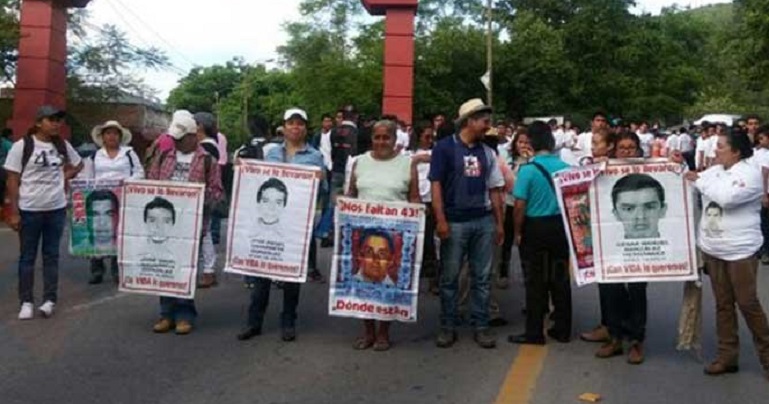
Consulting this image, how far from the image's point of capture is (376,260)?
7.27m

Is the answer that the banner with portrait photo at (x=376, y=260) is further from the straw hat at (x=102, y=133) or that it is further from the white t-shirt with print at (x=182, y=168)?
the straw hat at (x=102, y=133)

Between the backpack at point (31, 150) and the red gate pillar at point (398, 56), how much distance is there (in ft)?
33.3

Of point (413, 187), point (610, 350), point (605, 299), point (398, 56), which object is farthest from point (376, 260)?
point (398, 56)

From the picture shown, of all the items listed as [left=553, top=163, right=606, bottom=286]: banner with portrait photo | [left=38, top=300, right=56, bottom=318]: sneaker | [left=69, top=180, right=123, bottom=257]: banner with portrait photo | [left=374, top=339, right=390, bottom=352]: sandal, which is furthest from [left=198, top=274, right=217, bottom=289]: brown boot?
[left=553, top=163, right=606, bottom=286]: banner with portrait photo

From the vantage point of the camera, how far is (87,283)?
10.3m

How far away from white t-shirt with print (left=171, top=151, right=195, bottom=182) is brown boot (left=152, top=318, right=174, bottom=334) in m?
1.13

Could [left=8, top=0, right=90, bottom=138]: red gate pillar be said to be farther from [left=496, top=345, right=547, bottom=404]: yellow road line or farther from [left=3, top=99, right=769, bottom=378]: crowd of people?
[left=496, top=345, right=547, bottom=404]: yellow road line

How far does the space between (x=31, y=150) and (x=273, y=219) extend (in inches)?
90.0

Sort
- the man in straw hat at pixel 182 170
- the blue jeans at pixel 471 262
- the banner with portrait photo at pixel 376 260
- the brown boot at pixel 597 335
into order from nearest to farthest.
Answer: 1. the banner with portrait photo at pixel 376 260
2. the blue jeans at pixel 471 262
3. the brown boot at pixel 597 335
4. the man in straw hat at pixel 182 170

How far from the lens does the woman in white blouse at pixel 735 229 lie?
6.43 metres

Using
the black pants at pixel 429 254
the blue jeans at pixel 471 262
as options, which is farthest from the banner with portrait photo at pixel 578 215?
the black pants at pixel 429 254

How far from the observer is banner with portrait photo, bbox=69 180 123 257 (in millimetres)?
9898

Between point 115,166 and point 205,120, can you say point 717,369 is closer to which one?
point 205,120

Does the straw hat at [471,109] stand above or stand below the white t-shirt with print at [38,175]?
above
